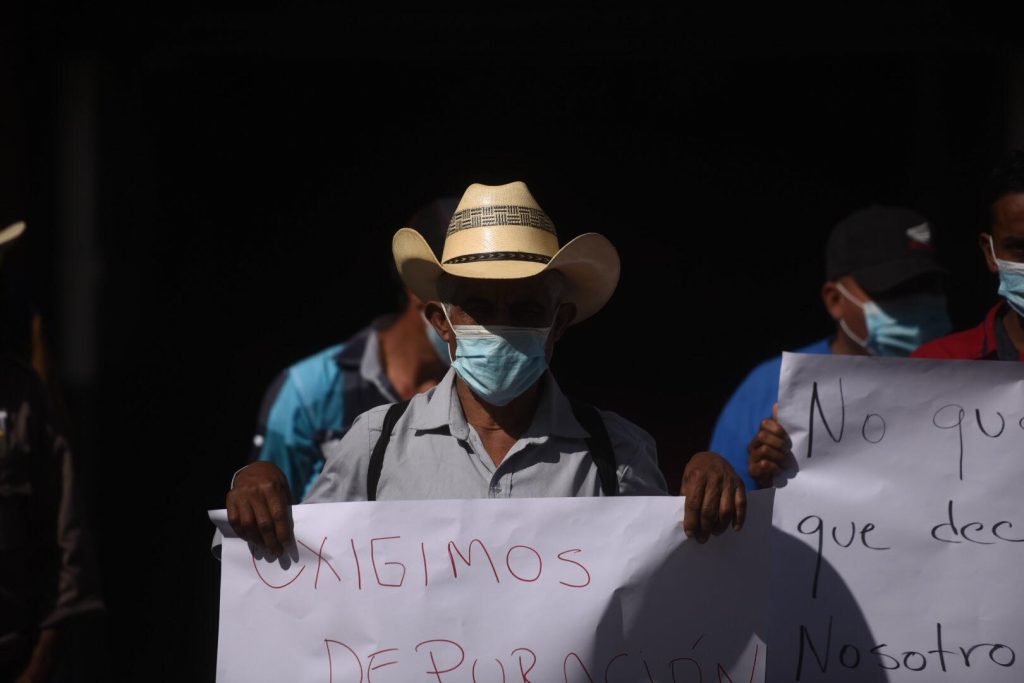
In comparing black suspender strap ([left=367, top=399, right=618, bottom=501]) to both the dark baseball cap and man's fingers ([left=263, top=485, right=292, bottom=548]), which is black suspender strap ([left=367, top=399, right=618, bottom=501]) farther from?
the dark baseball cap

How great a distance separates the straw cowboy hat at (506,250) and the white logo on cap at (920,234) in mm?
1602

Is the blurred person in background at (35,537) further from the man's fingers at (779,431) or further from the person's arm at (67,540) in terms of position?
the man's fingers at (779,431)

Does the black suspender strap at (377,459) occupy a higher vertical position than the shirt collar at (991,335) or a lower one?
lower

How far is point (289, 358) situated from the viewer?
20.6ft

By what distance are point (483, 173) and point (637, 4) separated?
A: 1069 millimetres

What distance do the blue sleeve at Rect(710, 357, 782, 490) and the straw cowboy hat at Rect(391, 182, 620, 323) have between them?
44.8 inches

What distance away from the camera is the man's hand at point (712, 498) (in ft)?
8.88

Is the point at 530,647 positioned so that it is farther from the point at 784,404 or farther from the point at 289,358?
the point at 289,358

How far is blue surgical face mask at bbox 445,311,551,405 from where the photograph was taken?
2896 millimetres

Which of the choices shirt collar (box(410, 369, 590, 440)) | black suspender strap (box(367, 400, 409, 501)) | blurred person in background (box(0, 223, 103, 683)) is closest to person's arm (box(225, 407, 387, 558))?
black suspender strap (box(367, 400, 409, 501))

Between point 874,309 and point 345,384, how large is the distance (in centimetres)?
174

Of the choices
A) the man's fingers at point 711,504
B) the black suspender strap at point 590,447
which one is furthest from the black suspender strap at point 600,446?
the man's fingers at point 711,504

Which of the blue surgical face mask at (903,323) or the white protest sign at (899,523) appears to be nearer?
the white protest sign at (899,523)

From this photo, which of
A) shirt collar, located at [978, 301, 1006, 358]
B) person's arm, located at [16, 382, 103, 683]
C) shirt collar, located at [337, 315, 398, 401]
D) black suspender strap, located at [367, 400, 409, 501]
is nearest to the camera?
black suspender strap, located at [367, 400, 409, 501]
